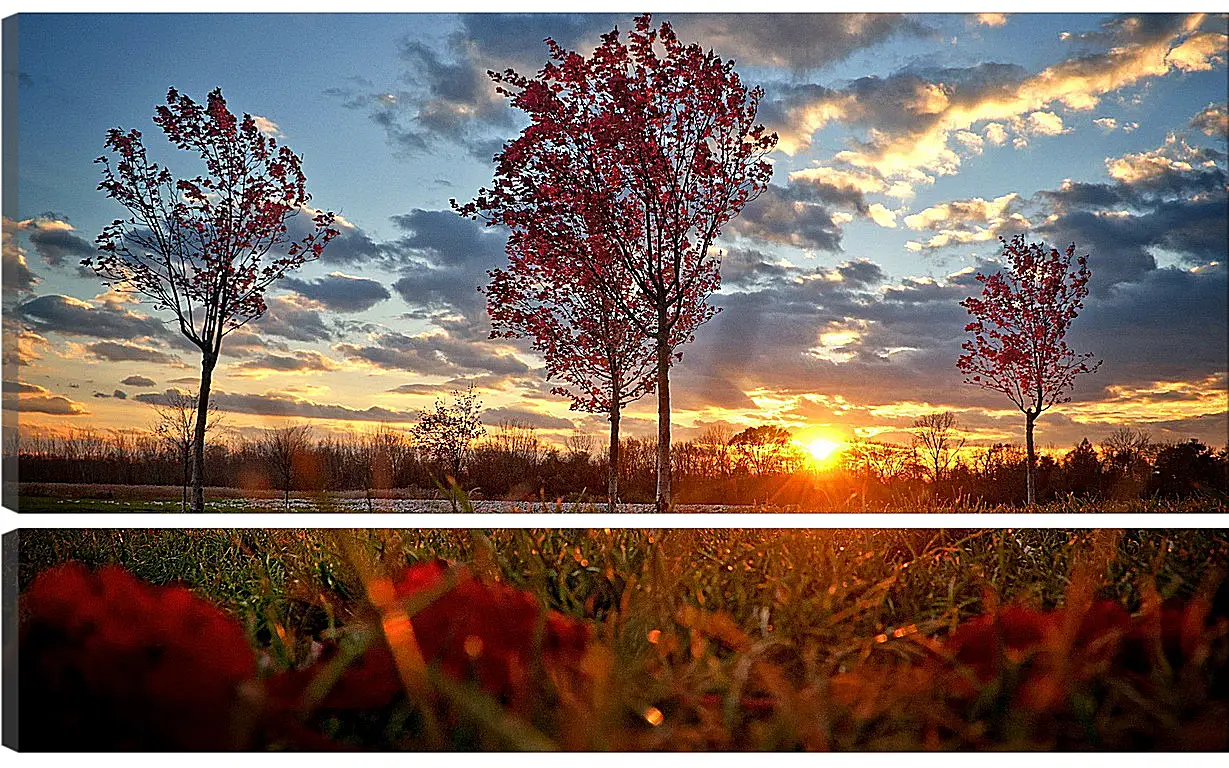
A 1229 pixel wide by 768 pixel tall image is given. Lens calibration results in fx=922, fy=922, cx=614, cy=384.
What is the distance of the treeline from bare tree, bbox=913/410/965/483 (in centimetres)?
1

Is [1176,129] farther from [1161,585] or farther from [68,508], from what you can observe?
[68,508]

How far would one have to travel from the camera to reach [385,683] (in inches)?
32.4

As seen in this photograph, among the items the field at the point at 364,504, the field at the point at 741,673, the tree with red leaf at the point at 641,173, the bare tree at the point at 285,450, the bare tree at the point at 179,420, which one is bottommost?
the field at the point at 364,504

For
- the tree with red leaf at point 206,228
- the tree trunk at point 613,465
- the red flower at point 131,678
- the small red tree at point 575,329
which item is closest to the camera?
the red flower at point 131,678

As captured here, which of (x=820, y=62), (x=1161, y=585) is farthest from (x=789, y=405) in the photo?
(x=1161, y=585)

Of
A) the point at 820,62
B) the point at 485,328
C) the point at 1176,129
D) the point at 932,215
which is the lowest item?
the point at 485,328

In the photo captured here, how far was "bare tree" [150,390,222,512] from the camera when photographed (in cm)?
394

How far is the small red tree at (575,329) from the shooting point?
425 cm

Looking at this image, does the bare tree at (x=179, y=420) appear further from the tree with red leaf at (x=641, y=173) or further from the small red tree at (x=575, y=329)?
the tree with red leaf at (x=641, y=173)

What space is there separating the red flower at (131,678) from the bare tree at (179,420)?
3401 millimetres

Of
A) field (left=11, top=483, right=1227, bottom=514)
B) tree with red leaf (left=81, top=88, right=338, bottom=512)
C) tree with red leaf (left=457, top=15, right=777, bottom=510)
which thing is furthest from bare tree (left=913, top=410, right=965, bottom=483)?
tree with red leaf (left=81, top=88, right=338, bottom=512)

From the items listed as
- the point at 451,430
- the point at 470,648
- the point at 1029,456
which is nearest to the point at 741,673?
the point at 470,648

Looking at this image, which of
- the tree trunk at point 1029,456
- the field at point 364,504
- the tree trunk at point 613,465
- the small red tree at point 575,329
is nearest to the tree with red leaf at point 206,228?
the field at point 364,504
